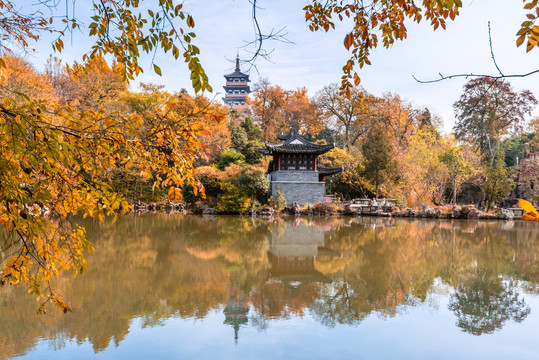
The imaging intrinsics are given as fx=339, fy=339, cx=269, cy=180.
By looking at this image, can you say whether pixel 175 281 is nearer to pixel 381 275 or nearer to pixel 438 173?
pixel 381 275

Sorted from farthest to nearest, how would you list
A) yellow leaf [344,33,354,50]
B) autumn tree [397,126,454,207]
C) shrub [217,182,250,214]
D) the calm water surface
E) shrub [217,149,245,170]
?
1. shrub [217,149,245,170]
2. autumn tree [397,126,454,207]
3. shrub [217,182,250,214]
4. the calm water surface
5. yellow leaf [344,33,354,50]

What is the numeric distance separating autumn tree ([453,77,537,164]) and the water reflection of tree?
59.6 ft

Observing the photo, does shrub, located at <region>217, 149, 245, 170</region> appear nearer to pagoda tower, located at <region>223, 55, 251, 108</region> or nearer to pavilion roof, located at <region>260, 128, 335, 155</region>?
pavilion roof, located at <region>260, 128, 335, 155</region>

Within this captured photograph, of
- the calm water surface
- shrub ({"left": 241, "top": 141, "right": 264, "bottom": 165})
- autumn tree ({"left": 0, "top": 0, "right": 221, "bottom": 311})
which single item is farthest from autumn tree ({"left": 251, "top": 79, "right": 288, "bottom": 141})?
autumn tree ({"left": 0, "top": 0, "right": 221, "bottom": 311})

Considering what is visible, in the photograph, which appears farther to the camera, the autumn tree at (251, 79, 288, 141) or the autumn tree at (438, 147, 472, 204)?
the autumn tree at (251, 79, 288, 141)

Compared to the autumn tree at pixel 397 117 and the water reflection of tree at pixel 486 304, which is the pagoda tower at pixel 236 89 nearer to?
the autumn tree at pixel 397 117

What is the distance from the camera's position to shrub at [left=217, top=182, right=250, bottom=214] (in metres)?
17.4

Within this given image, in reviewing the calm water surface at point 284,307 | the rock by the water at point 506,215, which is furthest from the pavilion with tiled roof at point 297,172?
the calm water surface at point 284,307

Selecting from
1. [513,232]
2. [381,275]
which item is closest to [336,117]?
[513,232]

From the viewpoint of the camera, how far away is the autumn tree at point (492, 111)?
2092 centimetres

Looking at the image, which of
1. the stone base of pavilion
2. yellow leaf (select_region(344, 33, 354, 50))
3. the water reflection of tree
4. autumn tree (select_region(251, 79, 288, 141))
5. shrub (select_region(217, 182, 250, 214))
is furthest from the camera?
autumn tree (select_region(251, 79, 288, 141))

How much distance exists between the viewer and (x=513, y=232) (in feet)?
36.2

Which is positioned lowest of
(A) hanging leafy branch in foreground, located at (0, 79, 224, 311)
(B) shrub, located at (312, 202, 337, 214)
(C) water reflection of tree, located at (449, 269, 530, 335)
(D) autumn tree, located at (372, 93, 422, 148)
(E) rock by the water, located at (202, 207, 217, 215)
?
(C) water reflection of tree, located at (449, 269, 530, 335)

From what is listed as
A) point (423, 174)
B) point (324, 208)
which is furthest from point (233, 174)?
point (423, 174)
